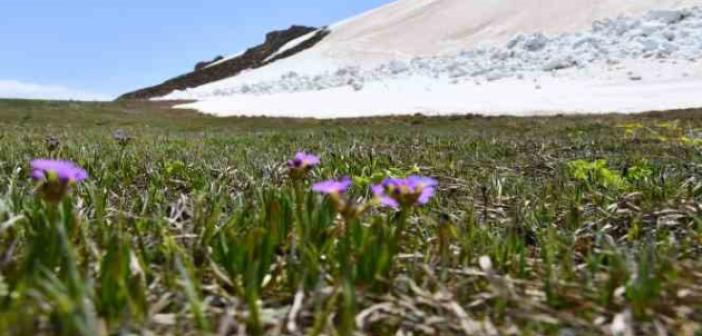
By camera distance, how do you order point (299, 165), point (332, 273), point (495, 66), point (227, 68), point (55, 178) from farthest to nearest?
point (227, 68) → point (495, 66) → point (299, 165) → point (332, 273) → point (55, 178)

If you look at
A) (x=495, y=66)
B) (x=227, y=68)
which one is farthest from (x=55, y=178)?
(x=227, y=68)

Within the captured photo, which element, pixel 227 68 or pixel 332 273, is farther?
pixel 227 68

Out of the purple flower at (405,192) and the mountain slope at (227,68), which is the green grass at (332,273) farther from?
the mountain slope at (227,68)

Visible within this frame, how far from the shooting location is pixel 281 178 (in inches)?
157

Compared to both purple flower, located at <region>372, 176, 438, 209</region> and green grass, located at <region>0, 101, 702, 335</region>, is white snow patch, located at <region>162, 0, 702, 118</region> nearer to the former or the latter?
green grass, located at <region>0, 101, 702, 335</region>

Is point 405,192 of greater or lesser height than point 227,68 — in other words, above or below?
below

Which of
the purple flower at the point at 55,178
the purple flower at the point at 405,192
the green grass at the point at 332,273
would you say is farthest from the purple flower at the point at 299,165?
the purple flower at the point at 55,178

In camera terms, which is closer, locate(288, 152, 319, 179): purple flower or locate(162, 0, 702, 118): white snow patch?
locate(288, 152, 319, 179): purple flower

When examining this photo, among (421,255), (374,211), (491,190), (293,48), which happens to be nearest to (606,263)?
(421,255)

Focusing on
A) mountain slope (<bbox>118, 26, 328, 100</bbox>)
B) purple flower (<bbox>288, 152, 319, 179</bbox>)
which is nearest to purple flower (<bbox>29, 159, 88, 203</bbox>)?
purple flower (<bbox>288, 152, 319, 179</bbox>)

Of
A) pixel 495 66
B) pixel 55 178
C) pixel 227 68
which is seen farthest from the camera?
pixel 227 68

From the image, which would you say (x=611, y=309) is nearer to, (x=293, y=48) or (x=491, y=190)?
(x=491, y=190)

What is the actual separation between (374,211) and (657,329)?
148 cm

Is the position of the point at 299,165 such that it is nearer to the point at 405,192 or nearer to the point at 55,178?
the point at 405,192
